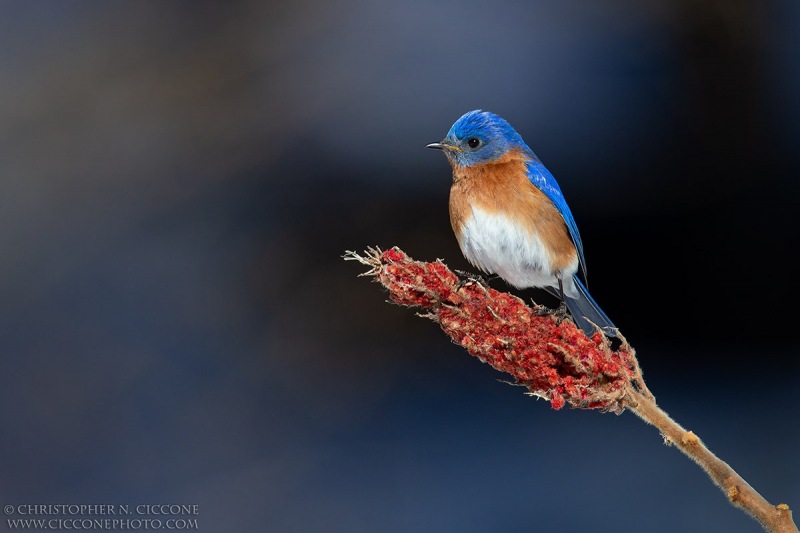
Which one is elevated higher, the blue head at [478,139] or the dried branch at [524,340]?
the blue head at [478,139]

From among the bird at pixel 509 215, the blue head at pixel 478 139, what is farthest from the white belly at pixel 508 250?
the blue head at pixel 478 139

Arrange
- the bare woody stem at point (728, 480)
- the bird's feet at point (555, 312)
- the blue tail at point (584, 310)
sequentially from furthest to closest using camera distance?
the blue tail at point (584, 310)
the bird's feet at point (555, 312)
the bare woody stem at point (728, 480)

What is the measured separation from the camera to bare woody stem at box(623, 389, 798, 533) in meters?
0.98

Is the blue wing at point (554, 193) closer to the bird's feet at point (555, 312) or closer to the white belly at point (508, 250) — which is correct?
the white belly at point (508, 250)

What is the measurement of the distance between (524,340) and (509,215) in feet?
2.41

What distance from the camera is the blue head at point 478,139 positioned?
1.99m

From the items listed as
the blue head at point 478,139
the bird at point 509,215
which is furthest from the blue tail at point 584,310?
the blue head at point 478,139

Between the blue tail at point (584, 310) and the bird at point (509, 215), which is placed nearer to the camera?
the blue tail at point (584, 310)

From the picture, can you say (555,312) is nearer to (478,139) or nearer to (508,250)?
(508,250)

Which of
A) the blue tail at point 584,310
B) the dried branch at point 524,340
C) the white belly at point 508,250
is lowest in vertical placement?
the dried branch at point 524,340

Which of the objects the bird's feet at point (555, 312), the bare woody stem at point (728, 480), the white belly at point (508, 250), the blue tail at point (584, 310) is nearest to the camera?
the bare woody stem at point (728, 480)

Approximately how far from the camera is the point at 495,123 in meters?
2.00

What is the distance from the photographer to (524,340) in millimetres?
1335

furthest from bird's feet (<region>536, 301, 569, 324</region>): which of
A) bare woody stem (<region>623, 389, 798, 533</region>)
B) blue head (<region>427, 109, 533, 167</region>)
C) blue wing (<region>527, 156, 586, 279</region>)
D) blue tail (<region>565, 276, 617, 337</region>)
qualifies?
blue head (<region>427, 109, 533, 167</region>)
